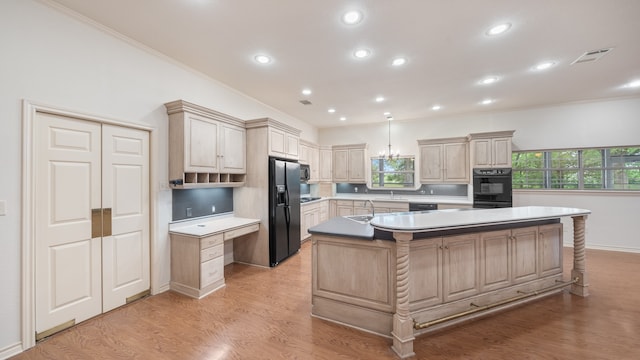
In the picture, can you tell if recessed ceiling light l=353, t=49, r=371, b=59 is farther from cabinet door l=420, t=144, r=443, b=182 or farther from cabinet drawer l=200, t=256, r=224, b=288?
cabinet door l=420, t=144, r=443, b=182

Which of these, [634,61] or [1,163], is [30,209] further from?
[634,61]

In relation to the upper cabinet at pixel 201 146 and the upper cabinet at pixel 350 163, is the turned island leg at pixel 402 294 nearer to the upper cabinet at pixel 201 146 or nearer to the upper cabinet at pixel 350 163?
the upper cabinet at pixel 201 146

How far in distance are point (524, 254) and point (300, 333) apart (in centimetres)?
278

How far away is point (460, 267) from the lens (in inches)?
99.9

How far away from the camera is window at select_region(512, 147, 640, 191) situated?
193 inches

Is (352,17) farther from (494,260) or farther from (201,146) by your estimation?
(494,260)

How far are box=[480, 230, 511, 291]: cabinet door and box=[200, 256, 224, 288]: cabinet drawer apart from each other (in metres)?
3.21

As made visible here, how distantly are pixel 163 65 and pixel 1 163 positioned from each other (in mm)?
1916

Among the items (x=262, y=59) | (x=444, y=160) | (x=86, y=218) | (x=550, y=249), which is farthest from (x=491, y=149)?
(x=86, y=218)

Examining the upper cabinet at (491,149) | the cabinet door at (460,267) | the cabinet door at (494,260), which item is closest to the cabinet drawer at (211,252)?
the cabinet door at (460,267)

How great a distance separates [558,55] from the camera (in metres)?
3.16

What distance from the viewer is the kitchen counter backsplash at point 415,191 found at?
19.9 feet

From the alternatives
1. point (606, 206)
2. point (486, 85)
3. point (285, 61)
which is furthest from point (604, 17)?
point (606, 206)

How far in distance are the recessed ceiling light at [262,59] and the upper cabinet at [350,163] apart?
157 inches
